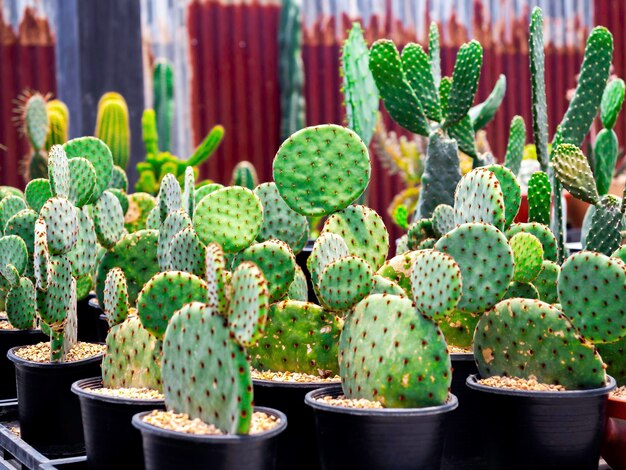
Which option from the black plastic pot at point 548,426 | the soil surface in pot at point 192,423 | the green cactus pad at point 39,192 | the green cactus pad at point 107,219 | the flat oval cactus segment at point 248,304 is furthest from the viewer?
the green cactus pad at point 39,192

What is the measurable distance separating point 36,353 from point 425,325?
0.87 metres

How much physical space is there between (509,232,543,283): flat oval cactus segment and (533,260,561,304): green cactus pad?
0.42ft

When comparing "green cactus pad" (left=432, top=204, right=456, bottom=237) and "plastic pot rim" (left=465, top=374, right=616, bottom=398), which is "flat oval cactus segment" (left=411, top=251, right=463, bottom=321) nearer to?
"plastic pot rim" (left=465, top=374, right=616, bottom=398)

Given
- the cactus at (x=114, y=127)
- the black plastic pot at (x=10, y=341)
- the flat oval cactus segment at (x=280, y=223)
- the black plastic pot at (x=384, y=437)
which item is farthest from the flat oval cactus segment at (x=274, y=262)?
the cactus at (x=114, y=127)

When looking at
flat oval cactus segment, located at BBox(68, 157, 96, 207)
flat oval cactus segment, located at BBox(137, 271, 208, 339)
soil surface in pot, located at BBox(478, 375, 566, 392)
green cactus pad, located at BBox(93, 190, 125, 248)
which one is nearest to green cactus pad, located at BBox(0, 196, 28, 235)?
green cactus pad, located at BBox(93, 190, 125, 248)

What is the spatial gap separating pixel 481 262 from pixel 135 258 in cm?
94

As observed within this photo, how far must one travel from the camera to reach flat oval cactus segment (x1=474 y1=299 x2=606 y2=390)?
162 cm

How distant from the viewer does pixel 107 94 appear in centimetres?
358

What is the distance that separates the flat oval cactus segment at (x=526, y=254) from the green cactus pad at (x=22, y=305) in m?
1.02

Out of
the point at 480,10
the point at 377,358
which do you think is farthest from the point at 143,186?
the point at 480,10

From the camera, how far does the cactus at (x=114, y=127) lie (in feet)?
10.7

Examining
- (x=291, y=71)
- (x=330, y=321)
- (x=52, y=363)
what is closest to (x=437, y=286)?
(x=330, y=321)

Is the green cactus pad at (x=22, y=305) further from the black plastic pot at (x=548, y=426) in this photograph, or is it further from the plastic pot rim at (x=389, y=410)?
the black plastic pot at (x=548, y=426)

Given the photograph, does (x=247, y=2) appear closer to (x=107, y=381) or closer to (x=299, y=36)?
(x=299, y=36)
